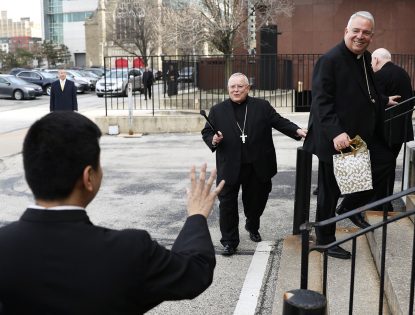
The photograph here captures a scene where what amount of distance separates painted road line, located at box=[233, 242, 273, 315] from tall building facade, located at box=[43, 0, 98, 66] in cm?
8910

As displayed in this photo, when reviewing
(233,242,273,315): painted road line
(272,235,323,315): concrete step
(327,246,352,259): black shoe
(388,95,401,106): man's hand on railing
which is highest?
(388,95,401,106): man's hand on railing

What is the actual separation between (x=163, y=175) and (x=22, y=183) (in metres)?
2.29

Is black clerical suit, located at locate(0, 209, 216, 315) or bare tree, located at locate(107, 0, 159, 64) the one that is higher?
bare tree, located at locate(107, 0, 159, 64)

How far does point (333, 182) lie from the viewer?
4.49 meters

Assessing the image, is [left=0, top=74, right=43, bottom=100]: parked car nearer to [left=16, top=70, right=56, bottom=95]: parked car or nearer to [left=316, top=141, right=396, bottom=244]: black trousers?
[left=16, top=70, right=56, bottom=95]: parked car

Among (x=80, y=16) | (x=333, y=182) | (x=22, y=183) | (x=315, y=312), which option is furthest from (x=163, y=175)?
(x=80, y=16)

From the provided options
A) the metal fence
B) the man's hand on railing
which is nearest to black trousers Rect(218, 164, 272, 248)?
the man's hand on railing

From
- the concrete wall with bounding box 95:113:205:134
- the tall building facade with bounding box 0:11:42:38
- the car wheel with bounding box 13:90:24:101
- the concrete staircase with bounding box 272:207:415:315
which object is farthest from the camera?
the tall building facade with bounding box 0:11:42:38

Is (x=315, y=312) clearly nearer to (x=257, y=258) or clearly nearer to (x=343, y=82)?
(x=343, y=82)

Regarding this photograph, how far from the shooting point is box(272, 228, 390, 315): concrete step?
12.5 ft

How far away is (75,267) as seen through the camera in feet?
5.28

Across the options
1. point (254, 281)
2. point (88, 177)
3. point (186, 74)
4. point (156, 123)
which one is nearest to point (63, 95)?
point (156, 123)

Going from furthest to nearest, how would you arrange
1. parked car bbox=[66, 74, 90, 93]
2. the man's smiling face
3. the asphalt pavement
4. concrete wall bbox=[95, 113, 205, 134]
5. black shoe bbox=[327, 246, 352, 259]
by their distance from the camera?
parked car bbox=[66, 74, 90, 93]
concrete wall bbox=[95, 113, 205, 134]
black shoe bbox=[327, 246, 352, 259]
the asphalt pavement
the man's smiling face

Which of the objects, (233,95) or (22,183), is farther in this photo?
(22,183)
